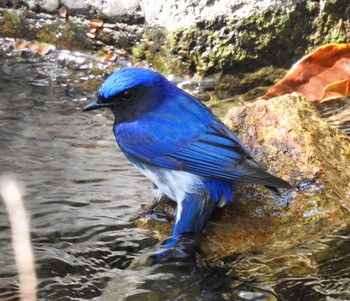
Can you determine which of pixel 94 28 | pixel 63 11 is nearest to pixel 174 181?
pixel 94 28

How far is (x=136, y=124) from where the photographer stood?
431 centimetres

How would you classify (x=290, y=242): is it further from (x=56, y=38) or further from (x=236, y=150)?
(x=56, y=38)

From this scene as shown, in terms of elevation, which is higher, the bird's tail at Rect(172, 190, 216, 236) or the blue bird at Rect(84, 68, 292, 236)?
the blue bird at Rect(84, 68, 292, 236)

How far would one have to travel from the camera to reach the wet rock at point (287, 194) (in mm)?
3855

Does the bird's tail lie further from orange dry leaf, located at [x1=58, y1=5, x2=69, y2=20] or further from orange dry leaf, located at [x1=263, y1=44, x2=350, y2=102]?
orange dry leaf, located at [x1=58, y1=5, x2=69, y2=20]

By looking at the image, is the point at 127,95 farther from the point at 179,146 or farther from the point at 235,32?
the point at 235,32

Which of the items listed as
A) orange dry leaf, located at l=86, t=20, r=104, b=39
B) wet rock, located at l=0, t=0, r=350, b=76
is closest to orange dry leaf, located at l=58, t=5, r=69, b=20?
orange dry leaf, located at l=86, t=20, r=104, b=39

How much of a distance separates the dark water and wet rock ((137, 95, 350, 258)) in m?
0.11

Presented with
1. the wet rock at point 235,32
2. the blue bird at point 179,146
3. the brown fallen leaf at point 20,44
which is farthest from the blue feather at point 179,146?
the brown fallen leaf at point 20,44

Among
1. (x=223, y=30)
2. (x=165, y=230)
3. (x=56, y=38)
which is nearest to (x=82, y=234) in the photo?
(x=165, y=230)

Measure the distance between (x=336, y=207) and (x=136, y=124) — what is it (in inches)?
45.5

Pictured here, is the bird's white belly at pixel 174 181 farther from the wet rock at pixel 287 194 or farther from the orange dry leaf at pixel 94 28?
the orange dry leaf at pixel 94 28

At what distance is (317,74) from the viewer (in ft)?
20.3

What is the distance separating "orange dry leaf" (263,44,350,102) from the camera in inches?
241
